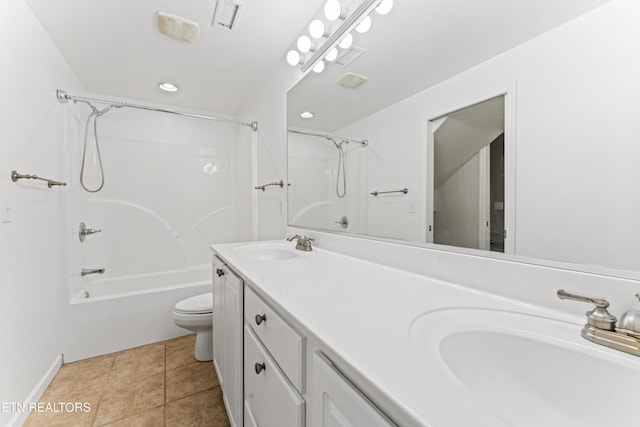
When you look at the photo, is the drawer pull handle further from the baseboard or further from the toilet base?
the baseboard

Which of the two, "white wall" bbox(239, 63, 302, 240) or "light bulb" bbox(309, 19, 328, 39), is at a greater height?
"light bulb" bbox(309, 19, 328, 39)

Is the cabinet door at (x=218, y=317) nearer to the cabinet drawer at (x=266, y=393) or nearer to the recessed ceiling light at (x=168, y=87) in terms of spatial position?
the cabinet drawer at (x=266, y=393)

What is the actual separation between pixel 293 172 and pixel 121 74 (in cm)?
173

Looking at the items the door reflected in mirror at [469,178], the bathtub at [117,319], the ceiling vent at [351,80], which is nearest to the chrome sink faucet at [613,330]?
the door reflected in mirror at [469,178]

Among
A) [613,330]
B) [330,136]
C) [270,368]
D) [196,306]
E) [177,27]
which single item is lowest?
[196,306]

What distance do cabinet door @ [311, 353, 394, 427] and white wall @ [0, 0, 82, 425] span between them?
165cm

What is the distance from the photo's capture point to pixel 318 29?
1441mm

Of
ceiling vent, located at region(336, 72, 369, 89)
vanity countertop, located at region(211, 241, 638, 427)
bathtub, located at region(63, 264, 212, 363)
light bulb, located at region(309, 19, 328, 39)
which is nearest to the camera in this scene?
vanity countertop, located at region(211, 241, 638, 427)

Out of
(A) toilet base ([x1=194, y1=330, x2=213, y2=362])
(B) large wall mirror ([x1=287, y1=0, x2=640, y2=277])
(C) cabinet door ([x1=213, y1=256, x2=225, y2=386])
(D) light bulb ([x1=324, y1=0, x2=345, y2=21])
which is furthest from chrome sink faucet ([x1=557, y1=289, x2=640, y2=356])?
(A) toilet base ([x1=194, y1=330, x2=213, y2=362])

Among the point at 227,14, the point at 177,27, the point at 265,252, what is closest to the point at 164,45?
the point at 177,27

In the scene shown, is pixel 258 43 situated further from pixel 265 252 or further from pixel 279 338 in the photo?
pixel 279 338

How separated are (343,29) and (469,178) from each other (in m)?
0.99

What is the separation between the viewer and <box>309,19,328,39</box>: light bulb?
1.43 metres

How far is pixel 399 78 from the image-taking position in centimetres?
109
